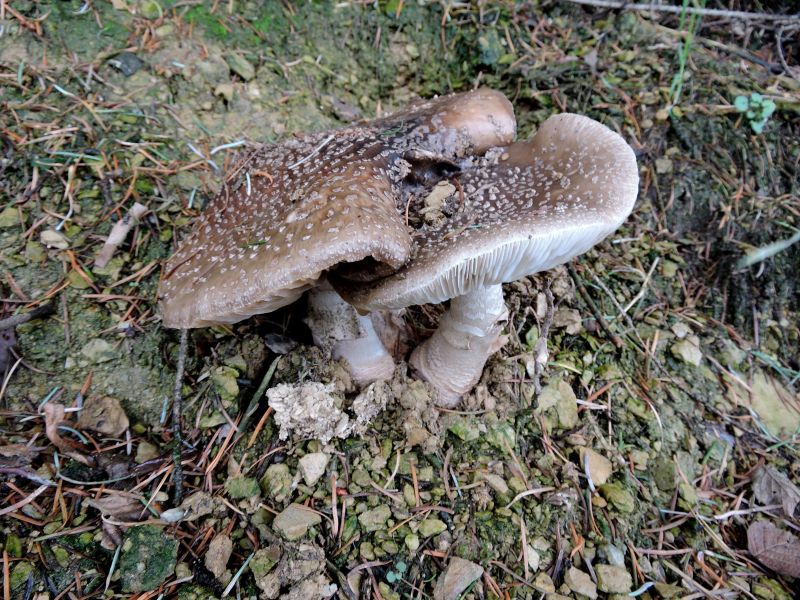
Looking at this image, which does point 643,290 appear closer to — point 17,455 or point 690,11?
point 690,11

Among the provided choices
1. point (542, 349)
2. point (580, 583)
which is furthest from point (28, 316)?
point (580, 583)

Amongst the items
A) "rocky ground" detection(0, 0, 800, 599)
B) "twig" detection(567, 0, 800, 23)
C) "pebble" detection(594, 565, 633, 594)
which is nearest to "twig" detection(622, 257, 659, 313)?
"rocky ground" detection(0, 0, 800, 599)

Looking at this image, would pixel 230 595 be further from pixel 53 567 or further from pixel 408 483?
pixel 408 483

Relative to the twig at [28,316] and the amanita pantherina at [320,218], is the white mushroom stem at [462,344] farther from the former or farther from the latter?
the twig at [28,316]

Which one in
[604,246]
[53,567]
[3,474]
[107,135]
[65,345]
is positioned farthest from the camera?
[604,246]

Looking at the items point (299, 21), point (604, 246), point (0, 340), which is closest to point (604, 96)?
point (604, 246)

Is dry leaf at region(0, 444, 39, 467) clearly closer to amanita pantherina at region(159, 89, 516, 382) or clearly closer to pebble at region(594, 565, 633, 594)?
amanita pantherina at region(159, 89, 516, 382)
